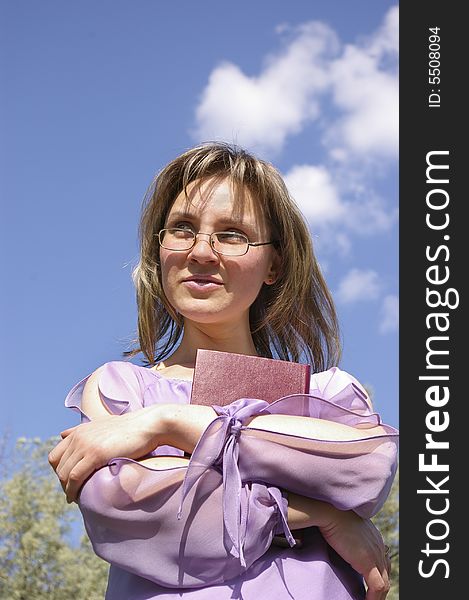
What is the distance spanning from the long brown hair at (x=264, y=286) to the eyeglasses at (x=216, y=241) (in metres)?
0.10

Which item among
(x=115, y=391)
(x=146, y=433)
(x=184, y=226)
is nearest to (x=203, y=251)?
(x=184, y=226)

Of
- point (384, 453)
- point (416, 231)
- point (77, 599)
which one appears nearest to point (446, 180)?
point (416, 231)

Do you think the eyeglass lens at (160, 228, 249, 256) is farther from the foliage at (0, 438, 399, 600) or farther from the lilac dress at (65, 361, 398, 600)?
the foliage at (0, 438, 399, 600)

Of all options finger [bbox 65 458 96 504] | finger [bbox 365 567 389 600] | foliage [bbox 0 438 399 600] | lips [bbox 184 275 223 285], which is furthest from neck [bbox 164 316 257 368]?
foliage [bbox 0 438 399 600]

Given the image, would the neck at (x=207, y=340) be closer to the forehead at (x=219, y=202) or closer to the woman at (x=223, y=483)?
the woman at (x=223, y=483)

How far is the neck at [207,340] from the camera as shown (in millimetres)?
2446

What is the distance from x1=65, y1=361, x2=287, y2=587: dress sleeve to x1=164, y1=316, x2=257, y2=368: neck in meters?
0.59

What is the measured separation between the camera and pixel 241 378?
6.87ft

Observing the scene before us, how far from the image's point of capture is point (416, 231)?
283 centimetres

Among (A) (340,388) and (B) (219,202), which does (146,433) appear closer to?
(A) (340,388)

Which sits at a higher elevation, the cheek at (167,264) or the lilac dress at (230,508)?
the cheek at (167,264)

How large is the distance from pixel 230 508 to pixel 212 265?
710 millimetres

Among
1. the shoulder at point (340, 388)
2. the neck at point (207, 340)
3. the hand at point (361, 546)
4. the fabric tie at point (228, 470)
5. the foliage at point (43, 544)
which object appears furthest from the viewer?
the foliage at point (43, 544)

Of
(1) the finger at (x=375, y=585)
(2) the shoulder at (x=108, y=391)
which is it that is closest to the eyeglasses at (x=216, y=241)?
(2) the shoulder at (x=108, y=391)
